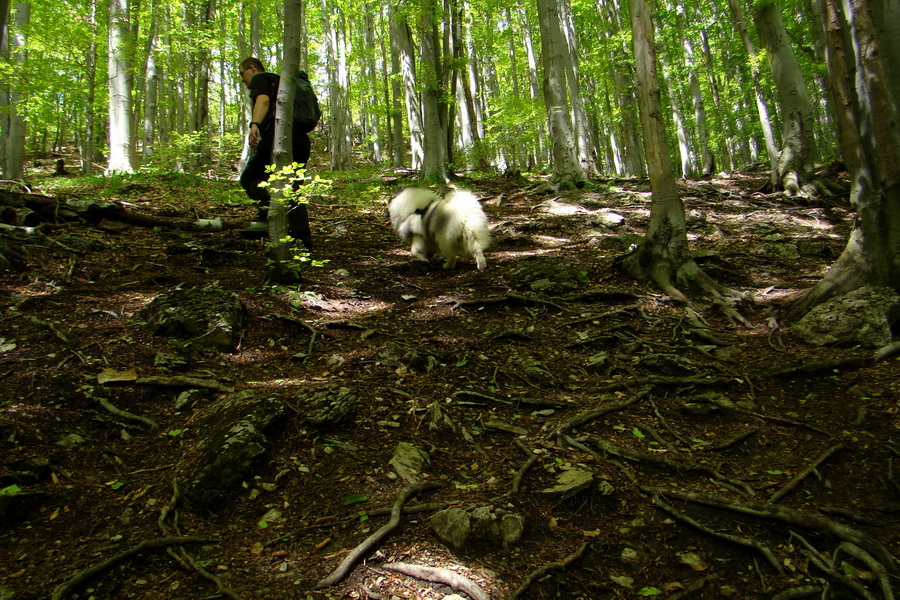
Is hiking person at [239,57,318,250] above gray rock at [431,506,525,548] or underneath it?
above

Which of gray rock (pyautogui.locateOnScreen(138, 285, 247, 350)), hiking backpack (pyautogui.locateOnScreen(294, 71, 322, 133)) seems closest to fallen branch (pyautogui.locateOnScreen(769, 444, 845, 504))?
gray rock (pyautogui.locateOnScreen(138, 285, 247, 350))

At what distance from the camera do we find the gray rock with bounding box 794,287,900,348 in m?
3.57

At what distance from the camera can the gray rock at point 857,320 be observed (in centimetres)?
357

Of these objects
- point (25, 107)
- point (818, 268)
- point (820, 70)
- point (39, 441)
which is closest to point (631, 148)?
point (820, 70)

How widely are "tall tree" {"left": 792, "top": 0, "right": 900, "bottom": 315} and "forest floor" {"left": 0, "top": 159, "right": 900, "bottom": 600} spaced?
0.84 meters

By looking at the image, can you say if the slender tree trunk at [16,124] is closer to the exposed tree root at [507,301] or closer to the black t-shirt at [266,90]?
the black t-shirt at [266,90]

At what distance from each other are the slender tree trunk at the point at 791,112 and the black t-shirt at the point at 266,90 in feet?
32.4

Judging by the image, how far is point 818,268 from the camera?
A: 5969 millimetres

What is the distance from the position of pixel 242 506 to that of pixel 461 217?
457cm

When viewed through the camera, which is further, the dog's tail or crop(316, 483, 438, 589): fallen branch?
the dog's tail

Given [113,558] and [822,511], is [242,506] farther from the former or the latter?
[822,511]

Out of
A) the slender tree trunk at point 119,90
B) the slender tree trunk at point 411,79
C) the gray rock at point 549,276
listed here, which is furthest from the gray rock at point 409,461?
the slender tree trunk at point 411,79

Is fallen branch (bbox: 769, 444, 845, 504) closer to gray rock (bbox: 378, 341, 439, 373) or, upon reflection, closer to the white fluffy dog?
gray rock (bbox: 378, 341, 439, 373)

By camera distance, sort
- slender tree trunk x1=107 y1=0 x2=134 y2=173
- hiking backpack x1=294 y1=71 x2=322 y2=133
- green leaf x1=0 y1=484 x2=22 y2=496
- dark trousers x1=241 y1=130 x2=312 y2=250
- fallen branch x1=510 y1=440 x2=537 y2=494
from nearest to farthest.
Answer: green leaf x1=0 y1=484 x2=22 y2=496
fallen branch x1=510 y1=440 x2=537 y2=494
hiking backpack x1=294 y1=71 x2=322 y2=133
dark trousers x1=241 y1=130 x2=312 y2=250
slender tree trunk x1=107 y1=0 x2=134 y2=173
